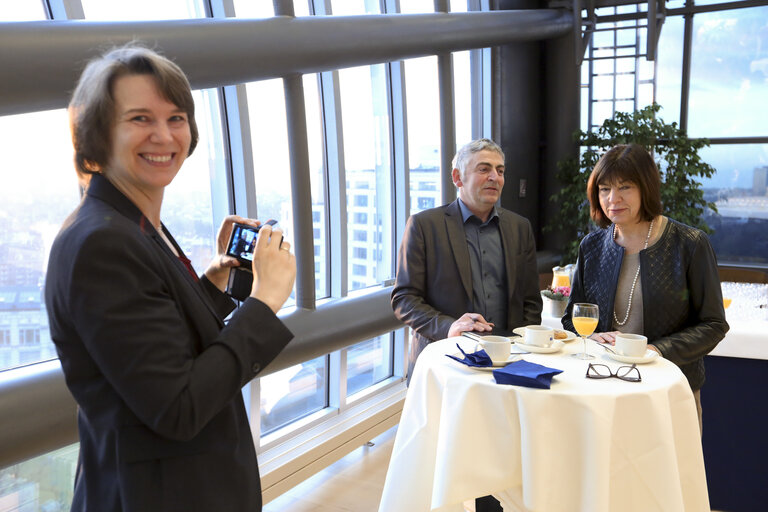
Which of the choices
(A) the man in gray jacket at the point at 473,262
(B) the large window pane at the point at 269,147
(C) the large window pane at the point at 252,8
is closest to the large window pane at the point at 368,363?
(B) the large window pane at the point at 269,147

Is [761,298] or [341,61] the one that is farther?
[761,298]

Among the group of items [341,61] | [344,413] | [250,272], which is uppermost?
[341,61]

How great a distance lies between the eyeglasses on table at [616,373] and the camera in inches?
76.8

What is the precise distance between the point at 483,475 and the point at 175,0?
105 inches

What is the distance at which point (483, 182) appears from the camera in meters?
2.94

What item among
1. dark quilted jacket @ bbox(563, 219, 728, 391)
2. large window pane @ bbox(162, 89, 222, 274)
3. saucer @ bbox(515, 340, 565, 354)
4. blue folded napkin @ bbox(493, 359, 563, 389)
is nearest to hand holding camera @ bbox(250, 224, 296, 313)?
blue folded napkin @ bbox(493, 359, 563, 389)

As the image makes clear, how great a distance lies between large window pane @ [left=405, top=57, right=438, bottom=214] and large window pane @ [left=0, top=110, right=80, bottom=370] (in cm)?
274

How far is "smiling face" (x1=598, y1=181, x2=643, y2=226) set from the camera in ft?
8.07

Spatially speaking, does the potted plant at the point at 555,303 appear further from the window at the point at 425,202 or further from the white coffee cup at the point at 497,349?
the window at the point at 425,202

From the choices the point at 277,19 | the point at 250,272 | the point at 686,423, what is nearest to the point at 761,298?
the point at 686,423

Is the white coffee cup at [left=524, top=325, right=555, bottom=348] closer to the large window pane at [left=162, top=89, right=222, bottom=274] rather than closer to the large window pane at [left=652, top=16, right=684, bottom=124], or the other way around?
the large window pane at [left=162, top=89, right=222, bottom=274]

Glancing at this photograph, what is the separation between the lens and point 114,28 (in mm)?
2275

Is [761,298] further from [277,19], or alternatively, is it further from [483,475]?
[277,19]

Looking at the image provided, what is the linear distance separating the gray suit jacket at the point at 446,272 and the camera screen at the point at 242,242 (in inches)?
58.8
